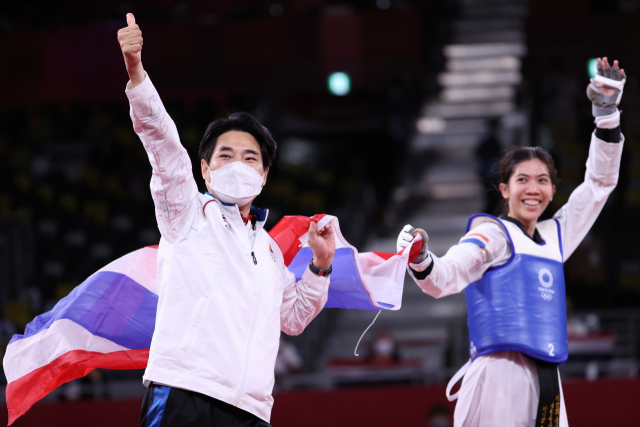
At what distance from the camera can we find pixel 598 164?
12.9 ft

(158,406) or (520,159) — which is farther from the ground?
(520,159)

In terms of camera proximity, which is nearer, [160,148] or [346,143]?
[160,148]

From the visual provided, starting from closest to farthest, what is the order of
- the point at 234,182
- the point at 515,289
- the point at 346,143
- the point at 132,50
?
the point at 132,50
the point at 234,182
the point at 515,289
the point at 346,143

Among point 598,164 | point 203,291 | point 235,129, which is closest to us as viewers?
point 203,291

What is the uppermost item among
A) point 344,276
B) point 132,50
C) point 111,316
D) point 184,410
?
point 132,50

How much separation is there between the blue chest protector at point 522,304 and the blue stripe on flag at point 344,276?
492 mm

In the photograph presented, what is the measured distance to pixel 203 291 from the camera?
2.68 metres

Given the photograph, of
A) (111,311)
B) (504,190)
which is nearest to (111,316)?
(111,311)

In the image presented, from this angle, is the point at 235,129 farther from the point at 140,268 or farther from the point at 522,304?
the point at 522,304

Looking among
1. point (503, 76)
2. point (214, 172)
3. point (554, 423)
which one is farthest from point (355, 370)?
point (503, 76)

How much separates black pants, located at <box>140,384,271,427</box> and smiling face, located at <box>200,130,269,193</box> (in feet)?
2.52

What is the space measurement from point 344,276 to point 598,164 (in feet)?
4.78

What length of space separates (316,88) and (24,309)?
5.42 m

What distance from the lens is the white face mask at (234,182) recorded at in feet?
9.26
